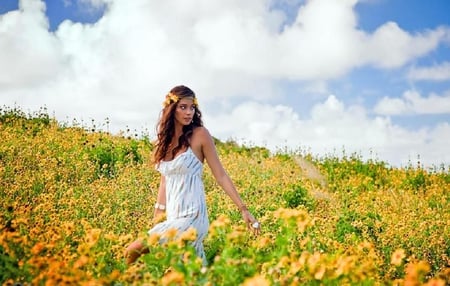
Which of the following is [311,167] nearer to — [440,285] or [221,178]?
[221,178]

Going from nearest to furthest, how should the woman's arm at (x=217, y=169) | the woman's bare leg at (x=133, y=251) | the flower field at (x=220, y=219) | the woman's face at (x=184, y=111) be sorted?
the flower field at (x=220, y=219)
the woman's bare leg at (x=133, y=251)
the woman's arm at (x=217, y=169)
the woman's face at (x=184, y=111)

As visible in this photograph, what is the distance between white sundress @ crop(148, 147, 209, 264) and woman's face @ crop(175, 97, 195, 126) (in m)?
0.24

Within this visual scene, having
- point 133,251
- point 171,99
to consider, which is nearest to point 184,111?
point 171,99

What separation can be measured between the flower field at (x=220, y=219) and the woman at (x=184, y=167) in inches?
11.7

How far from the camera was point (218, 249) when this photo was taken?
20.4ft

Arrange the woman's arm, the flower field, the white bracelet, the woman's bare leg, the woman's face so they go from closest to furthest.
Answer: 1. the flower field
2. the woman's bare leg
3. the woman's arm
4. the woman's face
5. the white bracelet

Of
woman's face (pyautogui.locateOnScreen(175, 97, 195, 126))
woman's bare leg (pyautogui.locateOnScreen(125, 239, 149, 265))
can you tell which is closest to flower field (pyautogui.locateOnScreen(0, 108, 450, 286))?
woman's bare leg (pyautogui.locateOnScreen(125, 239, 149, 265))

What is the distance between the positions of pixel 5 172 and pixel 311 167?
702 cm

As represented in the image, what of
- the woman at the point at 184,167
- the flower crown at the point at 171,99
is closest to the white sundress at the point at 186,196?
the woman at the point at 184,167

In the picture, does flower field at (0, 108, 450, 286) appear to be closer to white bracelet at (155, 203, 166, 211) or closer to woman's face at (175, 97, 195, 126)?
white bracelet at (155, 203, 166, 211)

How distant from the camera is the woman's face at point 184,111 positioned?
4984mm

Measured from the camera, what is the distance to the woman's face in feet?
16.4

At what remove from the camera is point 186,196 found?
481cm

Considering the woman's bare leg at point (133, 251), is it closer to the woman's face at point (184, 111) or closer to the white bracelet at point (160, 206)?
the white bracelet at point (160, 206)
